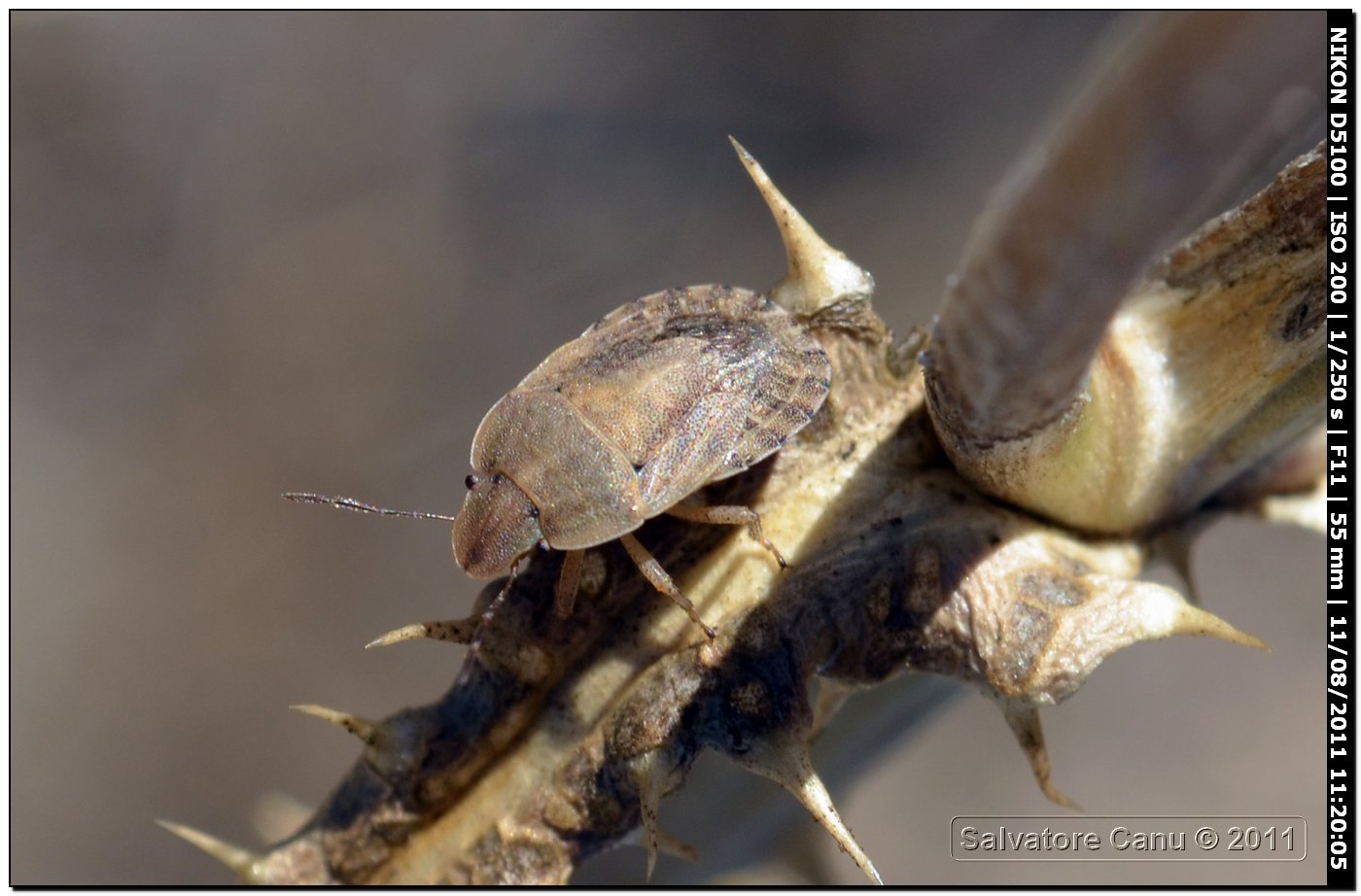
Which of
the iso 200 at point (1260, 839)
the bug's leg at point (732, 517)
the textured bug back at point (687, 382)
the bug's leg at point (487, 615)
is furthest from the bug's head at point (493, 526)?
the iso 200 at point (1260, 839)

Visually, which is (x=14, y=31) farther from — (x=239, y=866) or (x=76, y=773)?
(x=239, y=866)

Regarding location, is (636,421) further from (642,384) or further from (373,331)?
(373,331)

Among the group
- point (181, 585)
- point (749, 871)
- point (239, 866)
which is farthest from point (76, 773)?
point (749, 871)

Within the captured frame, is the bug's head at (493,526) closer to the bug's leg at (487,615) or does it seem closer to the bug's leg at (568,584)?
the bug's leg at (568,584)

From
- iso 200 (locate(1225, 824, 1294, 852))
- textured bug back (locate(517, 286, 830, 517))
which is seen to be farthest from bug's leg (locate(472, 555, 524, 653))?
iso 200 (locate(1225, 824, 1294, 852))

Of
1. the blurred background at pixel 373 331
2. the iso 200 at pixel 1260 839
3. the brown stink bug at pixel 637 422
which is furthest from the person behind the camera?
the blurred background at pixel 373 331

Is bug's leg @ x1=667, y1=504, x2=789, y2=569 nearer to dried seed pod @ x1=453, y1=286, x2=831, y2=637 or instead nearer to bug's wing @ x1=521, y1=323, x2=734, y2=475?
dried seed pod @ x1=453, y1=286, x2=831, y2=637
